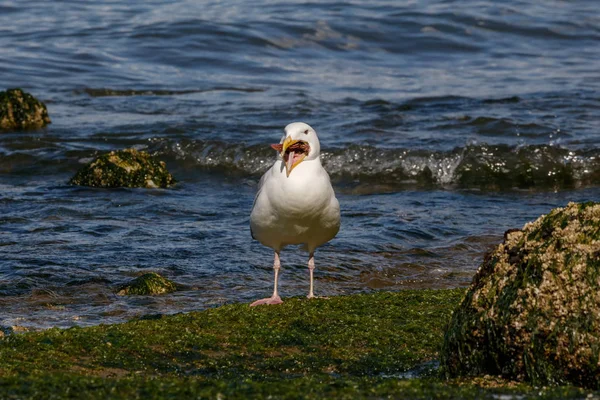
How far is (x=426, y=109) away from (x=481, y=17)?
9891 mm

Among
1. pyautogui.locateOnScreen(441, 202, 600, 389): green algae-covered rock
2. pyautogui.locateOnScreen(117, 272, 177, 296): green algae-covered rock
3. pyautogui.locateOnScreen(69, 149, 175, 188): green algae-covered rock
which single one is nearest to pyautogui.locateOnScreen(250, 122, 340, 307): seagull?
pyautogui.locateOnScreen(117, 272, 177, 296): green algae-covered rock

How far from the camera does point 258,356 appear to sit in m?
5.22

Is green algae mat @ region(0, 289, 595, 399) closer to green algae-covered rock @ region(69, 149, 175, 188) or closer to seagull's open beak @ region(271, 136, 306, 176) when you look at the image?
seagull's open beak @ region(271, 136, 306, 176)

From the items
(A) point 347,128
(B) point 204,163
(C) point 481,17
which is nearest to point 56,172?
(B) point 204,163

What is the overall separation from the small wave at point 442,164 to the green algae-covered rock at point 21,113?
2.40 m

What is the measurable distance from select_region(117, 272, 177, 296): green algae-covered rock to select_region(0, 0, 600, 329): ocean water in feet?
0.53

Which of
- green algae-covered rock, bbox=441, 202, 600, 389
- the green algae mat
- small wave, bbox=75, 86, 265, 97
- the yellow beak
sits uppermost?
→ the yellow beak

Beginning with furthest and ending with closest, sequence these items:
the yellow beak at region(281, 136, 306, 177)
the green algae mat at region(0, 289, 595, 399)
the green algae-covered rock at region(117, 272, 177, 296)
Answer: the green algae-covered rock at region(117, 272, 177, 296) < the yellow beak at region(281, 136, 306, 177) < the green algae mat at region(0, 289, 595, 399)

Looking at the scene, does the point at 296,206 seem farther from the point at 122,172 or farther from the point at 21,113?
the point at 21,113

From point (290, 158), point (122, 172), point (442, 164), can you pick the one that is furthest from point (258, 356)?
point (442, 164)

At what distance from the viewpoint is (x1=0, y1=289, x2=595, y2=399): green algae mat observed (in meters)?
4.10

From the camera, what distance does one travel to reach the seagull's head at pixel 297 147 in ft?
21.5

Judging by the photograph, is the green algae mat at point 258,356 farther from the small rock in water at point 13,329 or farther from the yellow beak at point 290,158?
the yellow beak at point 290,158

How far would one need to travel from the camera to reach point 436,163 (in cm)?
1330
